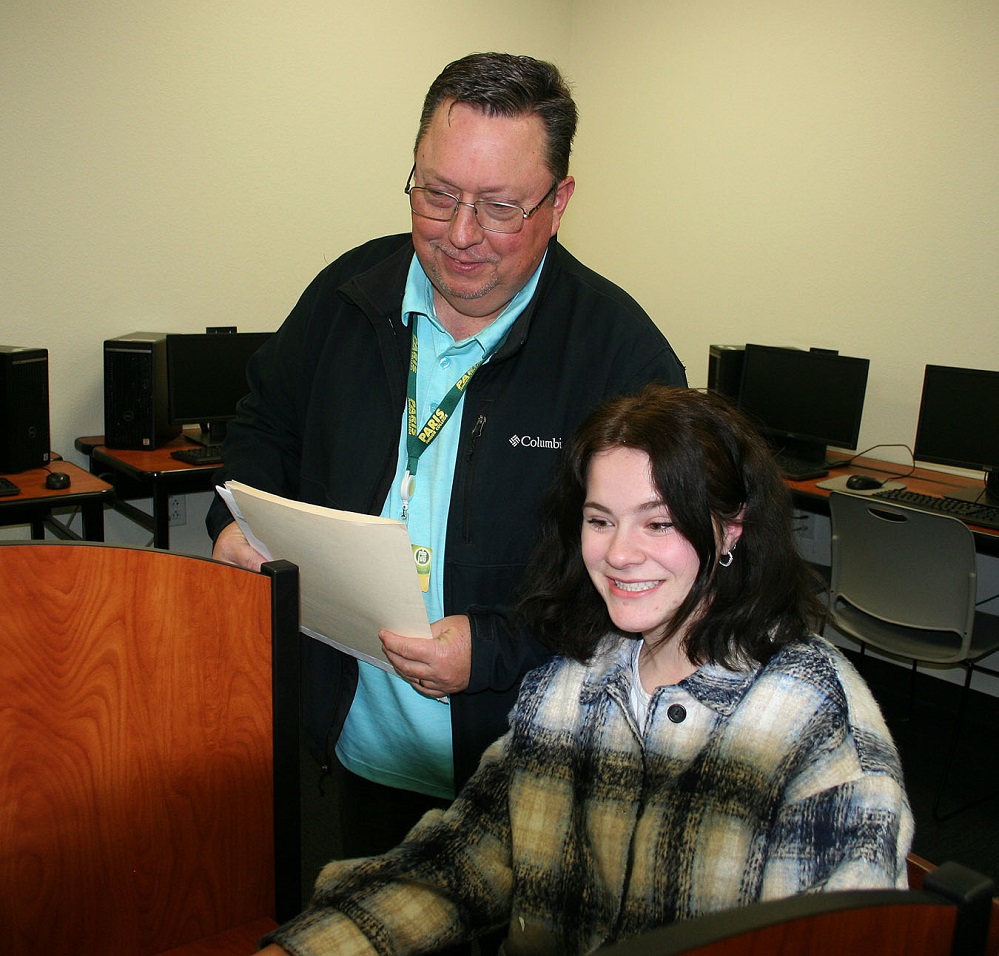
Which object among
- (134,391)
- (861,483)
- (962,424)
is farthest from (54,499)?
(962,424)

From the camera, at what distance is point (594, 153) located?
507 centimetres

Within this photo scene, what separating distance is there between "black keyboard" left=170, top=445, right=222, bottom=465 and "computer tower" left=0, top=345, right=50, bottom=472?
456 millimetres

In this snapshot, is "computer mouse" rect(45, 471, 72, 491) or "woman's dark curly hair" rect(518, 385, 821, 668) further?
"computer mouse" rect(45, 471, 72, 491)

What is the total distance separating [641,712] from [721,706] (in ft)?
0.39

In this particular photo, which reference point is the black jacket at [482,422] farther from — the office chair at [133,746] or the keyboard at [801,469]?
the keyboard at [801,469]

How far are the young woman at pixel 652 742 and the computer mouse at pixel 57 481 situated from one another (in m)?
2.31

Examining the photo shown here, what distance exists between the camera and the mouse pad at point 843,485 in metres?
3.61

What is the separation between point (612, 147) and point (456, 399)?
386cm

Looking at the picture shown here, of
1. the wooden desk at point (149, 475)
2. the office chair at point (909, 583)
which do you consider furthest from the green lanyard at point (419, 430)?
the wooden desk at point (149, 475)

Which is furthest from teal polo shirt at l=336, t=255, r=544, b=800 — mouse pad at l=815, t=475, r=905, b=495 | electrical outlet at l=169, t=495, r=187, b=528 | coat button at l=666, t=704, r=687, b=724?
electrical outlet at l=169, t=495, r=187, b=528

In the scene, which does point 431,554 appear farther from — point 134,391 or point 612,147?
point 612,147

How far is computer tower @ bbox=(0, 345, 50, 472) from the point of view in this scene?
3.30m

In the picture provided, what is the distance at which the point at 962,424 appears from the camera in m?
3.57

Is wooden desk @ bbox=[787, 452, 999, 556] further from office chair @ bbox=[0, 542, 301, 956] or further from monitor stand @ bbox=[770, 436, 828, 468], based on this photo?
office chair @ bbox=[0, 542, 301, 956]
